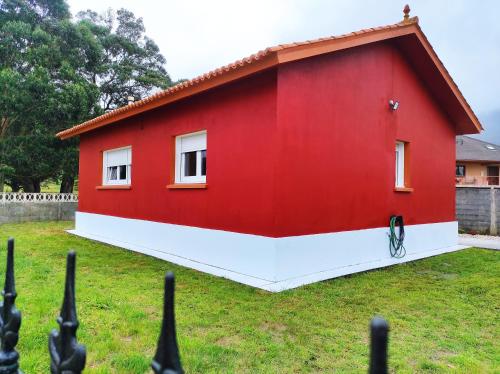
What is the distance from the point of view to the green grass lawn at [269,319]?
3.51 meters

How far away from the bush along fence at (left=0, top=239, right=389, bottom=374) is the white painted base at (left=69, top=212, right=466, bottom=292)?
4715 millimetres

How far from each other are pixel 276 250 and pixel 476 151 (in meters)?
34.8

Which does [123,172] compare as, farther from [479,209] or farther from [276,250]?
[479,209]

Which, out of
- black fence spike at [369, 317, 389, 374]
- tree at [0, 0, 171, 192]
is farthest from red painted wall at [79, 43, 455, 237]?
tree at [0, 0, 171, 192]

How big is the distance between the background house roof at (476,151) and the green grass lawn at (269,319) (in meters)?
29.4

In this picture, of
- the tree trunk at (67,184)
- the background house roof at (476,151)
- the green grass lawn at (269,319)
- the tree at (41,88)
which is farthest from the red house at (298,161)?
the background house roof at (476,151)

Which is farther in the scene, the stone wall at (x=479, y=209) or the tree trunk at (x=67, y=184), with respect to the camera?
the tree trunk at (x=67, y=184)

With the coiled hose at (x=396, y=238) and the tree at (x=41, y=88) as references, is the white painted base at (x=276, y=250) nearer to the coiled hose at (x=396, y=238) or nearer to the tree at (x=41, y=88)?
the coiled hose at (x=396, y=238)

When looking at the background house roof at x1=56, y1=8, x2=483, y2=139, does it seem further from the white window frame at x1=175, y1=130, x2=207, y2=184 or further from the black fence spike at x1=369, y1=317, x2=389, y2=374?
the black fence spike at x1=369, y1=317, x2=389, y2=374

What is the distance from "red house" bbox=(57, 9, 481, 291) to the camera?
669 cm

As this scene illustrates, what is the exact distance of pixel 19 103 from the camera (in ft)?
53.3

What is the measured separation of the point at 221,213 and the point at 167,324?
6.67m

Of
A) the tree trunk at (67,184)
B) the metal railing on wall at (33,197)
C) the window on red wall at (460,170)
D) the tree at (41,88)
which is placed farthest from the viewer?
the window on red wall at (460,170)

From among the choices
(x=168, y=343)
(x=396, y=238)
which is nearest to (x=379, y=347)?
(x=168, y=343)
